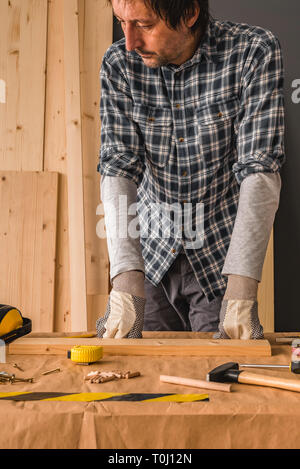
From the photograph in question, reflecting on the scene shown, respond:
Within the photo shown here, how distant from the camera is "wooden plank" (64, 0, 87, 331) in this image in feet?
8.90

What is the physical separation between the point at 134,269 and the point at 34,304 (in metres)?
1.47

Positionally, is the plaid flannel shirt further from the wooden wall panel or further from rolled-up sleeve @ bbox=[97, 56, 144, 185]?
the wooden wall panel

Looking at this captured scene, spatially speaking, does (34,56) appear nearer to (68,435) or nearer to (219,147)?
(219,147)

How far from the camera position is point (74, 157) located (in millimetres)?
2742

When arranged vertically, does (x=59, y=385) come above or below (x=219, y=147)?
below

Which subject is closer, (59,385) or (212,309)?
(59,385)

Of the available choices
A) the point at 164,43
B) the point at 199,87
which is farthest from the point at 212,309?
the point at 164,43

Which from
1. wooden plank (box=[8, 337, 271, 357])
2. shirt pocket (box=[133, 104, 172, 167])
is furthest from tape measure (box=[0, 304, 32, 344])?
shirt pocket (box=[133, 104, 172, 167])

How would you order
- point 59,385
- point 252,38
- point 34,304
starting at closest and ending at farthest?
point 59,385, point 252,38, point 34,304

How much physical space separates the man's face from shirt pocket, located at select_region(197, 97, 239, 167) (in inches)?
7.4

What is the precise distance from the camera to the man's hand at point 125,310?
1325 millimetres

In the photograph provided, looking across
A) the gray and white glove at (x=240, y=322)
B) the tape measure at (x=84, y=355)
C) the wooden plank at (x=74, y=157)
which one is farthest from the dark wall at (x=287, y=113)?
the tape measure at (x=84, y=355)

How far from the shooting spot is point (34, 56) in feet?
9.26

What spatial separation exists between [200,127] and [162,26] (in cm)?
33
